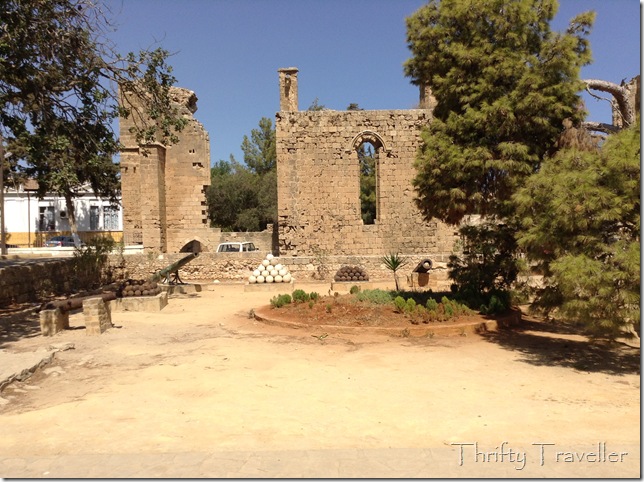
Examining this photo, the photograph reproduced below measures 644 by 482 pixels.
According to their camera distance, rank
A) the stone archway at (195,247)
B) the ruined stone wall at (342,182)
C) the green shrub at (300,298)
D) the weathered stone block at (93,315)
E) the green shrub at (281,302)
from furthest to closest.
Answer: the stone archway at (195,247), the ruined stone wall at (342,182), the green shrub at (300,298), the green shrub at (281,302), the weathered stone block at (93,315)

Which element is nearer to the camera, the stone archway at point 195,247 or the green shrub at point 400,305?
the green shrub at point 400,305

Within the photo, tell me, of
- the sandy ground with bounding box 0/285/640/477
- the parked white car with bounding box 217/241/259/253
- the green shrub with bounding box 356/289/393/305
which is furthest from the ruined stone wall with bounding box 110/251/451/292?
the sandy ground with bounding box 0/285/640/477

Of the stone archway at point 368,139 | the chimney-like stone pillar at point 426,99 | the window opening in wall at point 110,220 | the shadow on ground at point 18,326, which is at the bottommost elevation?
the shadow on ground at point 18,326

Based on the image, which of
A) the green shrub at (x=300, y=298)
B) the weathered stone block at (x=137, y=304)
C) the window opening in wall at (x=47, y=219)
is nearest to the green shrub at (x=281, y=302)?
the green shrub at (x=300, y=298)

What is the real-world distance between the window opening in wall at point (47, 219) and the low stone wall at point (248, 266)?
27.9 meters

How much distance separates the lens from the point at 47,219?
133 ft

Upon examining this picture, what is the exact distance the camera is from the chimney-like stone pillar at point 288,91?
755 inches

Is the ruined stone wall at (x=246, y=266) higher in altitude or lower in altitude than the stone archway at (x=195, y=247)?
lower

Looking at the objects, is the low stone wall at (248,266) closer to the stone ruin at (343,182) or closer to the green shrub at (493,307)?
the stone ruin at (343,182)

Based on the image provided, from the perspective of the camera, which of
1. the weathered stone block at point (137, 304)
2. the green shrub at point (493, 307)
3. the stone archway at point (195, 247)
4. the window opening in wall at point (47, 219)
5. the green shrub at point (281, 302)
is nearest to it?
the green shrub at point (493, 307)

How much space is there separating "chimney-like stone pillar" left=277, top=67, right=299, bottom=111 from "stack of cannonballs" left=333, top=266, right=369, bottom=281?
7.36 m

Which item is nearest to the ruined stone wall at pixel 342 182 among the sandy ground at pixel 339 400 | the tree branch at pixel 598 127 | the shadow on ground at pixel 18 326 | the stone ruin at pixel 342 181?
the stone ruin at pixel 342 181

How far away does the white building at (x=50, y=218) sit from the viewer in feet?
130

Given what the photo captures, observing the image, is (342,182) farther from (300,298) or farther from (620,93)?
(620,93)
